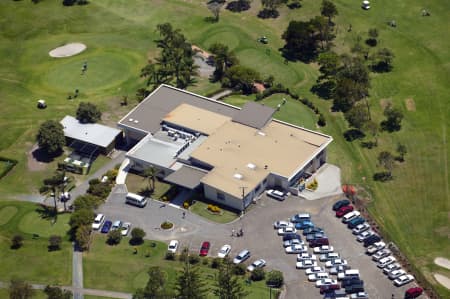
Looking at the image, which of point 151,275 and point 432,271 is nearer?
point 151,275

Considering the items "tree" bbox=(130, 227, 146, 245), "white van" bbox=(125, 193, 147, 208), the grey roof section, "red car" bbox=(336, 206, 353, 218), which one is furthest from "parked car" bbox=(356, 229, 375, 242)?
"white van" bbox=(125, 193, 147, 208)

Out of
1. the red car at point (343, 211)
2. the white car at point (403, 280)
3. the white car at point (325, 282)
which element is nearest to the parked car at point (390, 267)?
the white car at point (403, 280)

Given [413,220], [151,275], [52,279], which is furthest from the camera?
[413,220]

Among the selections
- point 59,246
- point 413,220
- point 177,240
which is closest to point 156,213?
point 177,240

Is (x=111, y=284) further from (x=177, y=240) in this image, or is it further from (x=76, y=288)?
(x=177, y=240)

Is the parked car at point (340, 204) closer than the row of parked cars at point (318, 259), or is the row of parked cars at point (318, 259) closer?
the row of parked cars at point (318, 259)

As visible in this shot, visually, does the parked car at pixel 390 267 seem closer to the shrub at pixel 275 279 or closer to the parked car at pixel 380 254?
the parked car at pixel 380 254

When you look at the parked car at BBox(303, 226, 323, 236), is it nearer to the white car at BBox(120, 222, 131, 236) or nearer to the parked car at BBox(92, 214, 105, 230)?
the white car at BBox(120, 222, 131, 236)
